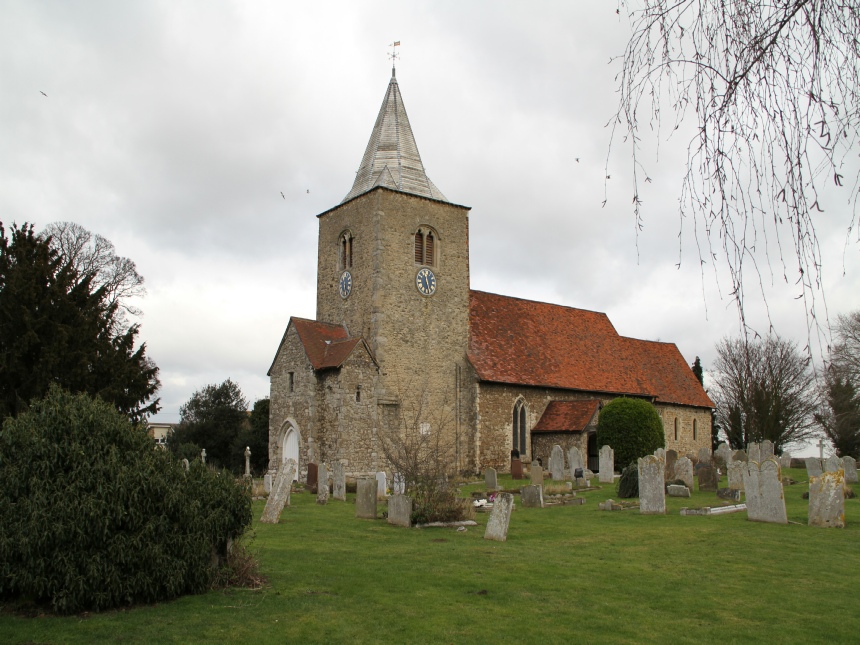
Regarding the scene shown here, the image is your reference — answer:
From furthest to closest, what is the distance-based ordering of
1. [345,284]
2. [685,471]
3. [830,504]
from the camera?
[345,284] < [685,471] < [830,504]

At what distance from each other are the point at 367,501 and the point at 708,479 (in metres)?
9.03

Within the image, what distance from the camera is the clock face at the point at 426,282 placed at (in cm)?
2561

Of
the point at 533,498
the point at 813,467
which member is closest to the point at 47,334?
the point at 533,498

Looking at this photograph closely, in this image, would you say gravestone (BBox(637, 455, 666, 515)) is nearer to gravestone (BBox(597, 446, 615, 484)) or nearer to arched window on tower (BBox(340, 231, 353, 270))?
gravestone (BBox(597, 446, 615, 484))

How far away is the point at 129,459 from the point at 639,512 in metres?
10.2

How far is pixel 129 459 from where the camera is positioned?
7316 mm

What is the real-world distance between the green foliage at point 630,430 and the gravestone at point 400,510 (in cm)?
1348

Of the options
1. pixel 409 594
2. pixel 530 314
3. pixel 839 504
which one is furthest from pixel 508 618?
pixel 530 314

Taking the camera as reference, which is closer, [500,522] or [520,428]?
[500,522]

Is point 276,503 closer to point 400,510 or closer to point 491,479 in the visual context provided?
point 400,510

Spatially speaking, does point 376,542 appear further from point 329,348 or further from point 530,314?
point 530,314

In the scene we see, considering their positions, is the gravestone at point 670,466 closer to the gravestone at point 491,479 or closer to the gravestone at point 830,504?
the gravestone at point 491,479

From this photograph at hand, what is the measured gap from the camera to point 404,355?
24.8m

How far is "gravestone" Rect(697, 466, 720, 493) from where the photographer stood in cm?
1789
